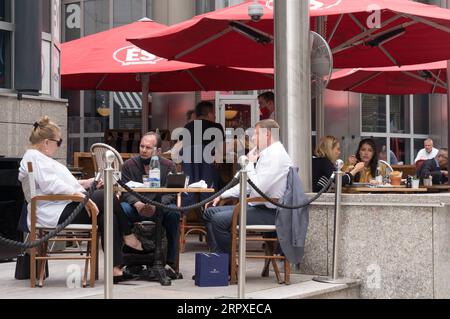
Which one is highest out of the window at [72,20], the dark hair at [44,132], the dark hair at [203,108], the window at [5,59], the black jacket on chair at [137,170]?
the window at [72,20]

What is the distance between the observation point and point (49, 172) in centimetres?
761

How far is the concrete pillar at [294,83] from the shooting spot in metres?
9.01

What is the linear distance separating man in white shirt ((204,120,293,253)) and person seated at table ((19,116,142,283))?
847 millimetres

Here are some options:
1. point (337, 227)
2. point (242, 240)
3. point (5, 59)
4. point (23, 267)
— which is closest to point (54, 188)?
point (23, 267)

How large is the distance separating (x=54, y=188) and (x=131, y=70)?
582 cm

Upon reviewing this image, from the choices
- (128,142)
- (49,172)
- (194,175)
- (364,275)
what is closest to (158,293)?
(49,172)

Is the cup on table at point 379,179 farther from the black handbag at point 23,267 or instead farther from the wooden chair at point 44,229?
the black handbag at point 23,267

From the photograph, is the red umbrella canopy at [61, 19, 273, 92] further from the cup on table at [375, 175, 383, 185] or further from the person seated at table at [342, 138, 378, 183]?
the cup on table at [375, 175, 383, 185]

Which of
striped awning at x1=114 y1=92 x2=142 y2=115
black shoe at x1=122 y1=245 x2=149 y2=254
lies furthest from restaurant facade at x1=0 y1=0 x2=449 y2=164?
black shoe at x1=122 y1=245 x2=149 y2=254

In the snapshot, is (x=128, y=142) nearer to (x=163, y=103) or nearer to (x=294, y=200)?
(x=163, y=103)

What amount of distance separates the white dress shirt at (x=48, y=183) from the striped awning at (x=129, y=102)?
15235mm

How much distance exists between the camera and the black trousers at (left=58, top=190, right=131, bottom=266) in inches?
302

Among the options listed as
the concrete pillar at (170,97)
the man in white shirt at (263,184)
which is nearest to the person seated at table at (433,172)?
the man in white shirt at (263,184)
